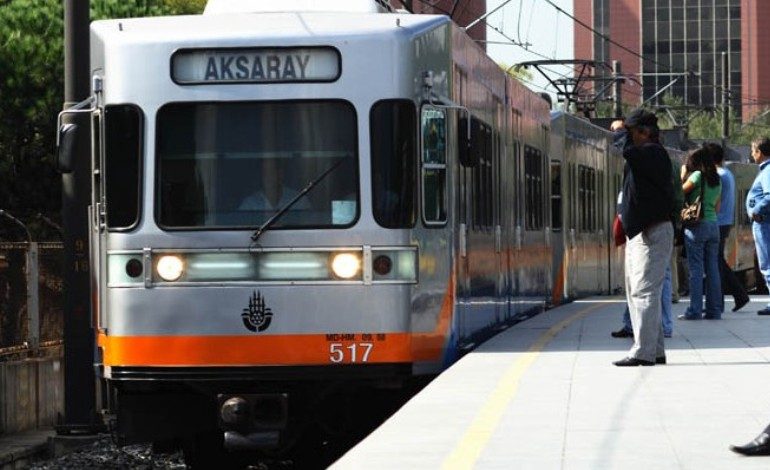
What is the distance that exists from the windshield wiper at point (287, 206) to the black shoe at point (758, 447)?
4398 mm

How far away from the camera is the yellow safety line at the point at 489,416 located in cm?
941

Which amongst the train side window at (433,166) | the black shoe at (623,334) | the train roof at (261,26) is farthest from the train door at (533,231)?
the train roof at (261,26)

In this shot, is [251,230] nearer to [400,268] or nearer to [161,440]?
[400,268]

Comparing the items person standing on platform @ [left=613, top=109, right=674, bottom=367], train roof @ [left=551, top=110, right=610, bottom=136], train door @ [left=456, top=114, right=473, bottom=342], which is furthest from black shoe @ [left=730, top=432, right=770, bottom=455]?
train roof @ [left=551, top=110, right=610, bottom=136]

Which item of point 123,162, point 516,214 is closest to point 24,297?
point 516,214

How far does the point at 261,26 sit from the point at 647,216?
2.80 metres

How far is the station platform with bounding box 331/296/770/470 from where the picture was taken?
938 centimetres

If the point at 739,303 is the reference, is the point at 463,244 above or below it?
above

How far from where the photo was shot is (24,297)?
2052 centimetres

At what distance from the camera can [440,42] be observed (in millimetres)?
13859

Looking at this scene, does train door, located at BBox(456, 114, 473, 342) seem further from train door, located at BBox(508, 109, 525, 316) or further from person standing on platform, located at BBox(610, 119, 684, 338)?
train door, located at BBox(508, 109, 525, 316)

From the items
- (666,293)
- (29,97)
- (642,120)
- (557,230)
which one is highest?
(29,97)

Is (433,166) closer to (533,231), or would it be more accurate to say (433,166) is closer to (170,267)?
(170,267)

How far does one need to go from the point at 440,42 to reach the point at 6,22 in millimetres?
18760
